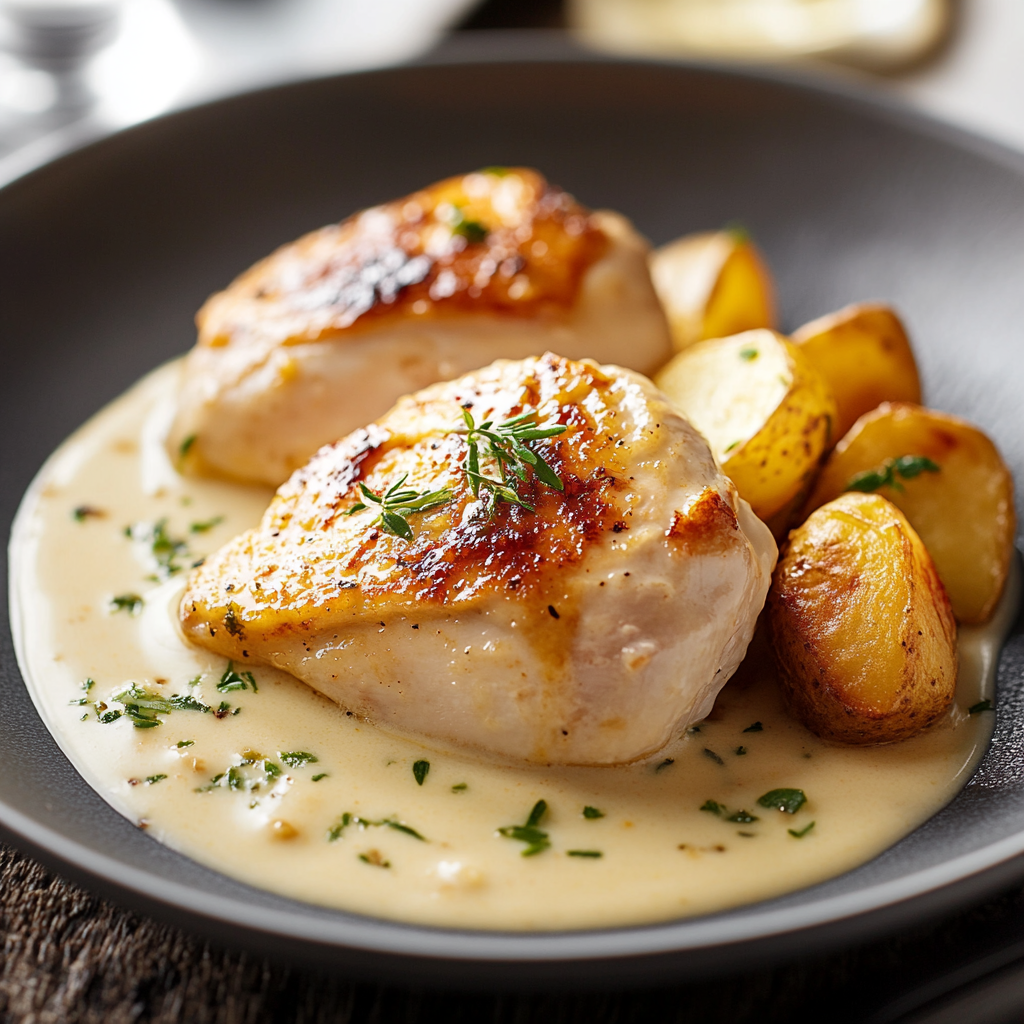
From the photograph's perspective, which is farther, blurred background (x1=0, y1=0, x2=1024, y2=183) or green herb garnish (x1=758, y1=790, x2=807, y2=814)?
blurred background (x1=0, y1=0, x2=1024, y2=183)

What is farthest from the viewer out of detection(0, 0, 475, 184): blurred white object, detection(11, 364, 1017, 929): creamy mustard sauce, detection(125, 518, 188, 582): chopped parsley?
detection(0, 0, 475, 184): blurred white object

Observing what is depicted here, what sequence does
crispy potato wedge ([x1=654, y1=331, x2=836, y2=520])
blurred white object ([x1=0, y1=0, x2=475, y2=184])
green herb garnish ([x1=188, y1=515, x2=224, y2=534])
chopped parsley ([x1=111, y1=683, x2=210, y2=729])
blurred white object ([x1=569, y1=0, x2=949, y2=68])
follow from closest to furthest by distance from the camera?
1. chopped parsley ([x1=111, y1=683, x2=210, y2=729])
2. crispy potato wedge ([x1=654, y1=331, x2=836, y2=520])
3. green herb garnish ([x1=188, y1=515, x2=224, y2=534])
4. blurred white object ([x1=0, y1=0, x2=475, y2=184])
5. blurred white object ([x1=569, y1=0, x2=949, y2=68])

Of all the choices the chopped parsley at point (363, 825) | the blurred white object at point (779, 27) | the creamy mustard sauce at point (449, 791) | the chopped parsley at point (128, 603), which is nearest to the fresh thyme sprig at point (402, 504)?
the creamy mustard sauce at point (449, 791)

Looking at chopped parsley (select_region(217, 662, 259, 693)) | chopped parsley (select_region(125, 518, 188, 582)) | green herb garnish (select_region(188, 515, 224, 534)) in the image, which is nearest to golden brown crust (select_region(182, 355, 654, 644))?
chopped parsley (select_region(217, 662, 259, 693))

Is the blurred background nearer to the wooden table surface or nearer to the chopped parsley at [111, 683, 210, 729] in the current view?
the chopped parsley at [111, 683, 210, 729]

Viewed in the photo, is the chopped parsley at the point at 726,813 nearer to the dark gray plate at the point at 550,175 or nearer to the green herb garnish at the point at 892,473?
the dark gray plate at the point at 550,175

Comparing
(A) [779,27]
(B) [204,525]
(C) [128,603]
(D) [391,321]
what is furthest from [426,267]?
(A) [779,27]

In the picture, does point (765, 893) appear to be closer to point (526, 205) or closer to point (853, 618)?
point (853, 618)

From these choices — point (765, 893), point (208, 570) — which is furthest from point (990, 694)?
point (208, 570)
